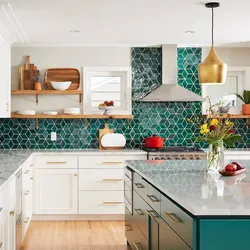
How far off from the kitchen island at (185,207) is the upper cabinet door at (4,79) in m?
1.77

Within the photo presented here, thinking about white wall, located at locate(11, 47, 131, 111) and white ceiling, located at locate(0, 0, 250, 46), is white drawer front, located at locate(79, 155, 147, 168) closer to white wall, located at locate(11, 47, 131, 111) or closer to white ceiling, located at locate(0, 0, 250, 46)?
white wall, located at locate(11, 47, 131, 111)

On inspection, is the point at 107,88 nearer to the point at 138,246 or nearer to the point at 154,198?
the point at 138,246

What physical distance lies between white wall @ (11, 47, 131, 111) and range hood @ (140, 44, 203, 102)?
0.54 metres

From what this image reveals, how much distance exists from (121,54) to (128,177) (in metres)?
2.78

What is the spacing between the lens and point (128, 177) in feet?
17.8

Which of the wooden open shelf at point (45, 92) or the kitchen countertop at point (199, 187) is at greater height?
the wooden open shelf at point (45, 92)

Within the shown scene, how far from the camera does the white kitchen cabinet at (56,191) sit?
23.3 ft

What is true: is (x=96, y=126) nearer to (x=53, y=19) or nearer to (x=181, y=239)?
(x=53, y=19)

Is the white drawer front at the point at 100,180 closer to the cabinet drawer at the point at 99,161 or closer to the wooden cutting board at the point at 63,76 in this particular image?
the cabinet drawer at the point at 99,161

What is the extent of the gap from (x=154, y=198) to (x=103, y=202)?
337cm

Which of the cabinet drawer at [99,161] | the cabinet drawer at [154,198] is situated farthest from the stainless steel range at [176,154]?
the cabinet drawer at [154,198]

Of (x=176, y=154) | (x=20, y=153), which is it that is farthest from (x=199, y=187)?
(x=20, y=153)

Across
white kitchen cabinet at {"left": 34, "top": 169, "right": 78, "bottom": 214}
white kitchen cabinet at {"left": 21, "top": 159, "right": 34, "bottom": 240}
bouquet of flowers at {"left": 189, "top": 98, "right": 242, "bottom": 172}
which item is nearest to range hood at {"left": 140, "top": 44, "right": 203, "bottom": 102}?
white kitchen cabinet at {"left": 34, "top": 169, "right": 78, "bottom": 214}

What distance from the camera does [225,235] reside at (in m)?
2.58
